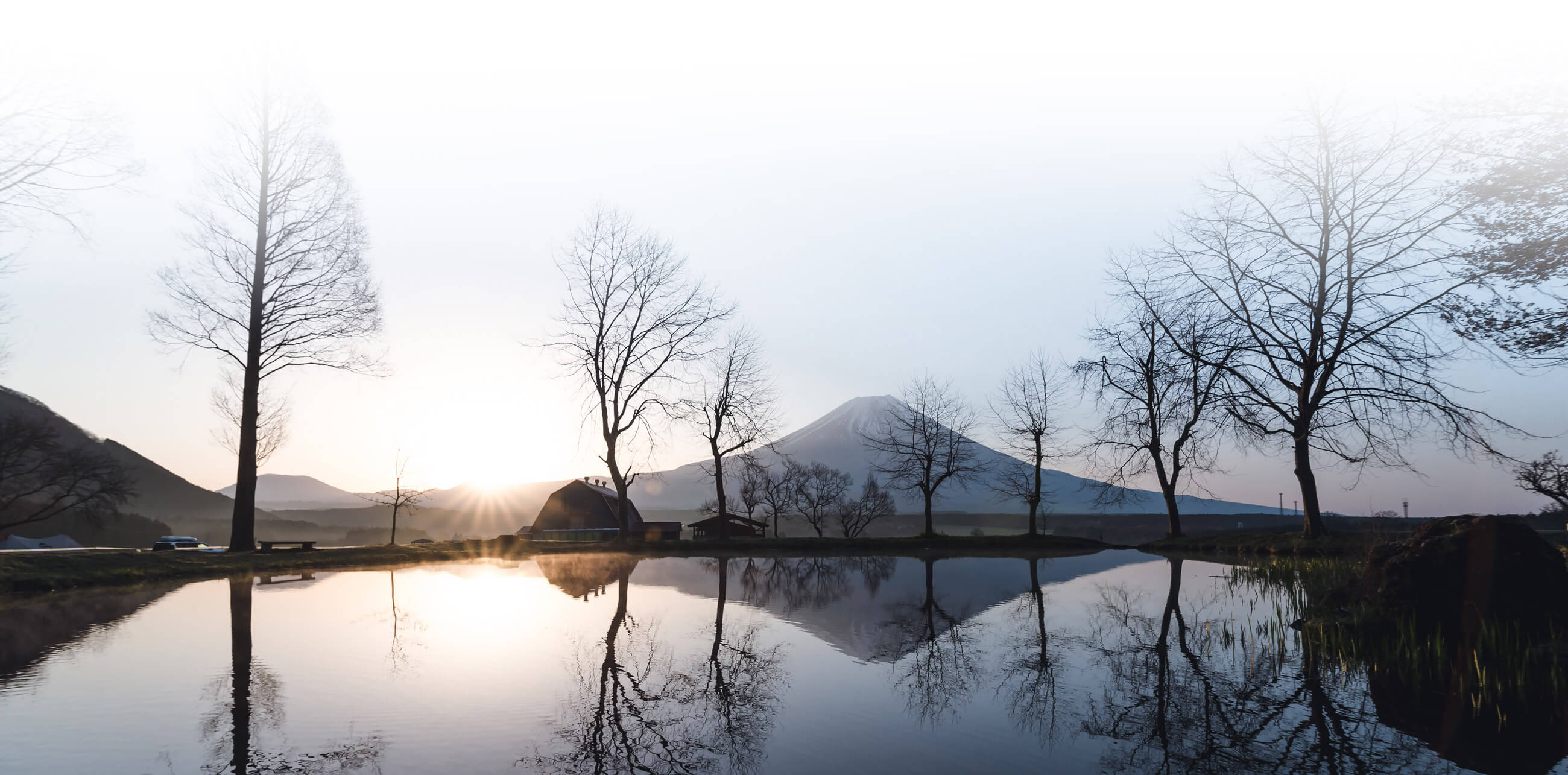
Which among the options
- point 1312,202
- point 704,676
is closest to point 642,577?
point 704,676

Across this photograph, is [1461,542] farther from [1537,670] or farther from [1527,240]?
[1527,240]

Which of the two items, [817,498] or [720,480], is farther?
[817,498]

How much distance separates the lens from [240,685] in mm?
6336

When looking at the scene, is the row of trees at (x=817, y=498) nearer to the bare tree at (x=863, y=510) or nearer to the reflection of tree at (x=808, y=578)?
the bare tree at (x=863, y=510)

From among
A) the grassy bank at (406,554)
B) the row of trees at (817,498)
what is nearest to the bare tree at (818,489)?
the row of trees at (817,498)

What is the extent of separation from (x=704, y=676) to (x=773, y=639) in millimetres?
2304

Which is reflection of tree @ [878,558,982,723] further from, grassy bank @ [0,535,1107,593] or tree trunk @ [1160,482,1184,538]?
tree trunk @ [1160,482,1184,538]

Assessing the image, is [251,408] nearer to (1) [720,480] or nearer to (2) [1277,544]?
(1) [720,480]

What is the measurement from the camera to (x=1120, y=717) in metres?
5.54

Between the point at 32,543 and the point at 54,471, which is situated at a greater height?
the point at 54,471

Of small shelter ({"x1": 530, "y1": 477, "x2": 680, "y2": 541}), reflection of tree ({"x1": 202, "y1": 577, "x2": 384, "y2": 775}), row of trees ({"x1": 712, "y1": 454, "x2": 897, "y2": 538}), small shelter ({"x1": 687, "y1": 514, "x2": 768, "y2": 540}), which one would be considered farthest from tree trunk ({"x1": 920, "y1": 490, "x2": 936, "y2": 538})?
reflection of tree ({"x1": 202, "y1": 577, "x2": 384, "y2": 775})

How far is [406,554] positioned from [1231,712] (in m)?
25.5

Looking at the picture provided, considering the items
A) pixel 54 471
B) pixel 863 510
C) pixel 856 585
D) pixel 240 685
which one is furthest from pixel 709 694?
pixel 863 510

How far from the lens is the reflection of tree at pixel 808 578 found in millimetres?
13969
